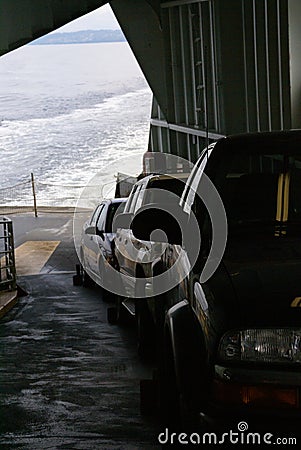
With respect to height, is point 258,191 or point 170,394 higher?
point 258,191

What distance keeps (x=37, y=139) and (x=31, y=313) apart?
2226cm

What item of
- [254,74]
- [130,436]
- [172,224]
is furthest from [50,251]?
[172,224]

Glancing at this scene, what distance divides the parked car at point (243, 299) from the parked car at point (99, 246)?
7.22 m

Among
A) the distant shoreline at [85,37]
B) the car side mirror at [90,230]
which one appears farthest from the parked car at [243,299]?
the distant shoreline at [85,37]

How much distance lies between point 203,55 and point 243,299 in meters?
13.8

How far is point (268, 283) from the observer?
159 inches

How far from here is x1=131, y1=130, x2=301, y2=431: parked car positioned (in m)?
3.73

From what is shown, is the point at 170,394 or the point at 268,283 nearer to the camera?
the point at 268,283

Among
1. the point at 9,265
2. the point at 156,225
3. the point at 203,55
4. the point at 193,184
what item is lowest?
the point at 9,265

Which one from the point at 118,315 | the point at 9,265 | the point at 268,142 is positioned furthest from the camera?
the point at 9,265

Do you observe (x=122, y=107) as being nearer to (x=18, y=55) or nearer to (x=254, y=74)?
(x=18, y=55)

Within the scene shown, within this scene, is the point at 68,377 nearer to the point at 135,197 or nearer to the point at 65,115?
the point at 135,197

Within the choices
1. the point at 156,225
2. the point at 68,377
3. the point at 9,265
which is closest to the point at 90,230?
the point at 9,265

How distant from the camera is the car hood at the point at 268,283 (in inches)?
149
